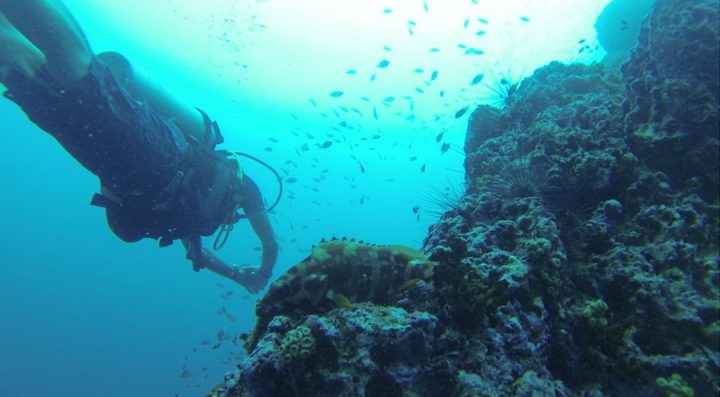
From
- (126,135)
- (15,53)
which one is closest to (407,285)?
(126,135)

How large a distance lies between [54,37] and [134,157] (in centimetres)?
184

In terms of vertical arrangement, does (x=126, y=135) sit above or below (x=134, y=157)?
above

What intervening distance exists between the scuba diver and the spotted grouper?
426 centimetres

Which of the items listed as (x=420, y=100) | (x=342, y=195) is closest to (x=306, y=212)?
(x=342, y=195)

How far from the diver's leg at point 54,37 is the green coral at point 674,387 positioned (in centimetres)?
707

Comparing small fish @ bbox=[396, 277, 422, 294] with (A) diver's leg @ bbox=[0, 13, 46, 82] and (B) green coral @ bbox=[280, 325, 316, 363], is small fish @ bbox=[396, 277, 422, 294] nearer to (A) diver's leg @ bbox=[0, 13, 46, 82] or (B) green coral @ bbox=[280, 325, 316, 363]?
(B) green coral @ bbox=[280, 325, 316, 363]

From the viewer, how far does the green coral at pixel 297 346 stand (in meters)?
2.29

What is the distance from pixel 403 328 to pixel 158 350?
7638 centimetres

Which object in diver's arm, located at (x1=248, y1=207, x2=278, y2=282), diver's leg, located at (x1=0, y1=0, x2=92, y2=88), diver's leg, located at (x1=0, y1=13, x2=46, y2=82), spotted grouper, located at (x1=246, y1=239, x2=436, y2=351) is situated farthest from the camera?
diver's arm, located at (x1=248, y1=207, x2=278, y2=282)

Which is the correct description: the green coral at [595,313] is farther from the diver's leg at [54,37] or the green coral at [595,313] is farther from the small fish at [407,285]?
the diver's leg at [54,37]

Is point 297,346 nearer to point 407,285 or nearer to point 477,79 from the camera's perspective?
point 407,285

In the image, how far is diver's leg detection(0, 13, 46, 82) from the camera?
4.49m

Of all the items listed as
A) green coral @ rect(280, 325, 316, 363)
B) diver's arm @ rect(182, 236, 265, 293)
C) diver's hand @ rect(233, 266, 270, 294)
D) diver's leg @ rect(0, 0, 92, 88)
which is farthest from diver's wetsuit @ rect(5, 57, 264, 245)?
green coral @ rect(280, 325, 316, 363)

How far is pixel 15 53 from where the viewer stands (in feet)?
14.9
